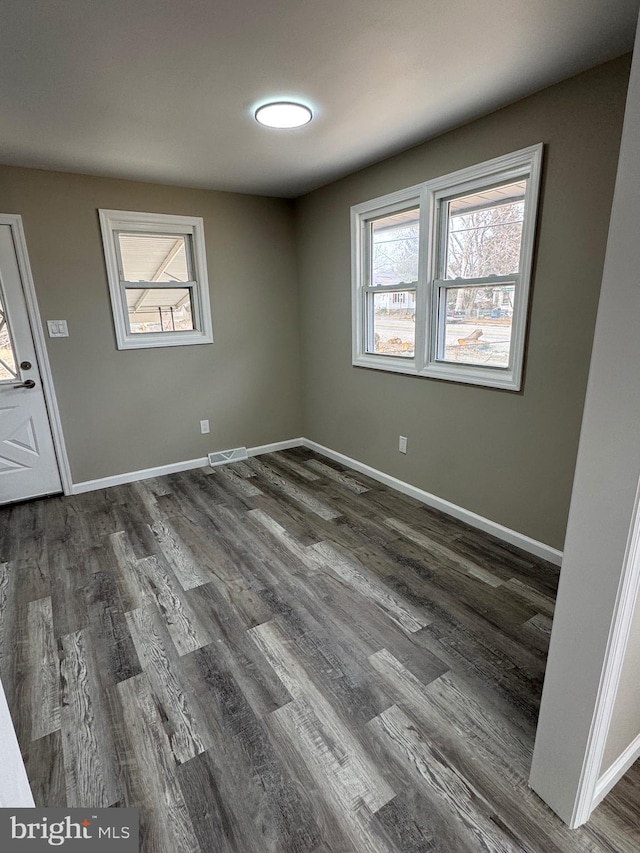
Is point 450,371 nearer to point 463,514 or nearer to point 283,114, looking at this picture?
point 463,514

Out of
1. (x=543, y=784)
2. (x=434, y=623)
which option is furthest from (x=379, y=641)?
(x=543, y=784)

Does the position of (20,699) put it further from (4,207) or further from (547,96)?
(547,96)

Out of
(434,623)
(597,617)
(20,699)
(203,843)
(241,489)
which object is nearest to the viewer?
(597,617)

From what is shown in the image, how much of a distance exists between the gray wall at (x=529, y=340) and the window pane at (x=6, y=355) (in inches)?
99.9

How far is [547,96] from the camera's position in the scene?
82.6 inches

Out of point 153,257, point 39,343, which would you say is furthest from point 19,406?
point 153,257

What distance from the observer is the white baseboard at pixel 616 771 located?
1247mm

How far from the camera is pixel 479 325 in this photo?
272 centimetres

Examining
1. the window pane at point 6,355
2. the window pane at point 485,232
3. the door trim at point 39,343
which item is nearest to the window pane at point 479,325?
the window pane at point 485,232

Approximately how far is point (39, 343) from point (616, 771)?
3970 millimetres

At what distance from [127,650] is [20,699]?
399 mm

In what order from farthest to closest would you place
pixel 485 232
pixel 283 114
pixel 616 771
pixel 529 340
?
pixel 485 232
pixel 529 340
pixel 283 114
pixel 616 771

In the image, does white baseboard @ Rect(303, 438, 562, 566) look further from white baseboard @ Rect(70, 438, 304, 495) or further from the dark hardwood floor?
white baseboard @ Rect(70, 438, 304, 495)

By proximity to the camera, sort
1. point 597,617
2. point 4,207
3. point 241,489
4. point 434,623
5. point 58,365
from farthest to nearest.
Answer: point 241,489, point 58,365, point 4,207, point 434,623, point 597,617
